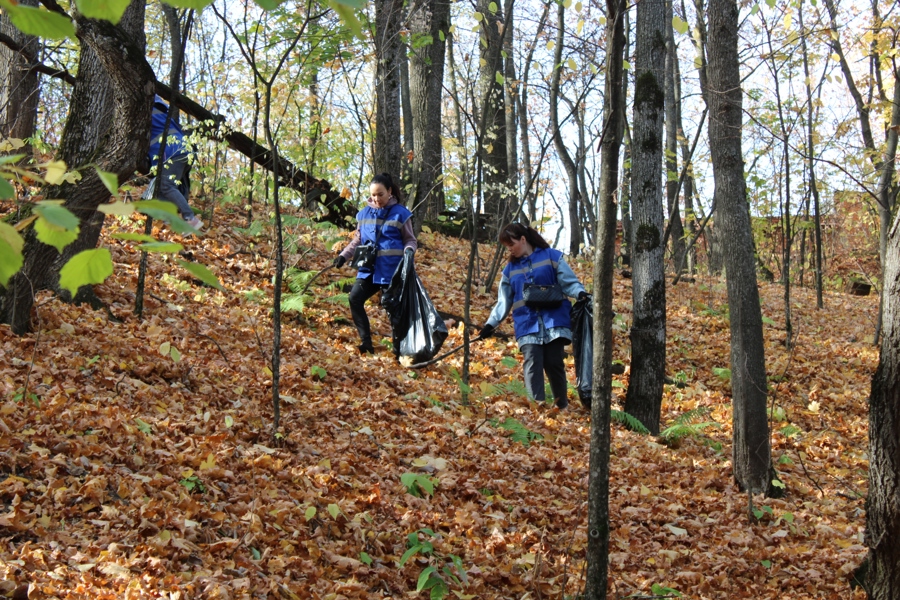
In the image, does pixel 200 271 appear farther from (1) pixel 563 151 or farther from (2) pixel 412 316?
(1) pixel 563 151

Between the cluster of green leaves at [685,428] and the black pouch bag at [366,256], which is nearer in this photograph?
the cluster of green leaves at [685,428]

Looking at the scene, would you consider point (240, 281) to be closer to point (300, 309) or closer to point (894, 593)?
point (300, 309)

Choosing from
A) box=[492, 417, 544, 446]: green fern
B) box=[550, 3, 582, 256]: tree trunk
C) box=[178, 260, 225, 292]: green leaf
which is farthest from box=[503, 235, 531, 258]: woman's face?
box=[550, 3, 582, 256]: tree trunk

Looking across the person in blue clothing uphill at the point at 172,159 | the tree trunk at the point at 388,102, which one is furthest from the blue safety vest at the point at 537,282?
the person in blue clothing uphill at the point at 172,159

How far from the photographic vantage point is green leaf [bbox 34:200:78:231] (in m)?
1.16

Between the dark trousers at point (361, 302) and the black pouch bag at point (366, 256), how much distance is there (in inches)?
5.2

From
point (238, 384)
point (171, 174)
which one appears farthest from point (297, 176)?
point (238, 384)

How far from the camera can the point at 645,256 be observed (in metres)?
7.26

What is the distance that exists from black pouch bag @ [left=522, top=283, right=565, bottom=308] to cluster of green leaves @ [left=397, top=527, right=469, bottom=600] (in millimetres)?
3174

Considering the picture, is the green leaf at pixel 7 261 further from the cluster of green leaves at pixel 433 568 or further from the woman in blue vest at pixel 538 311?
the woman in blue vest at pixel 538 311

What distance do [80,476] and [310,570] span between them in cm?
136

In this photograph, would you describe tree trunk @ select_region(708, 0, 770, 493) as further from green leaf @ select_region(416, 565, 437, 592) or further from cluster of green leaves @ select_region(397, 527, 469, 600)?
green leaf @ select_region(416, 565, 437, 592)

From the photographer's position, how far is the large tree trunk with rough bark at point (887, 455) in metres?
3.36

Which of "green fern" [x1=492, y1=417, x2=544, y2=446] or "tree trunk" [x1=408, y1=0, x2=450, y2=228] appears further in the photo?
"tree trunk" [x1=408, y1=0, x2=450, y2=228]
